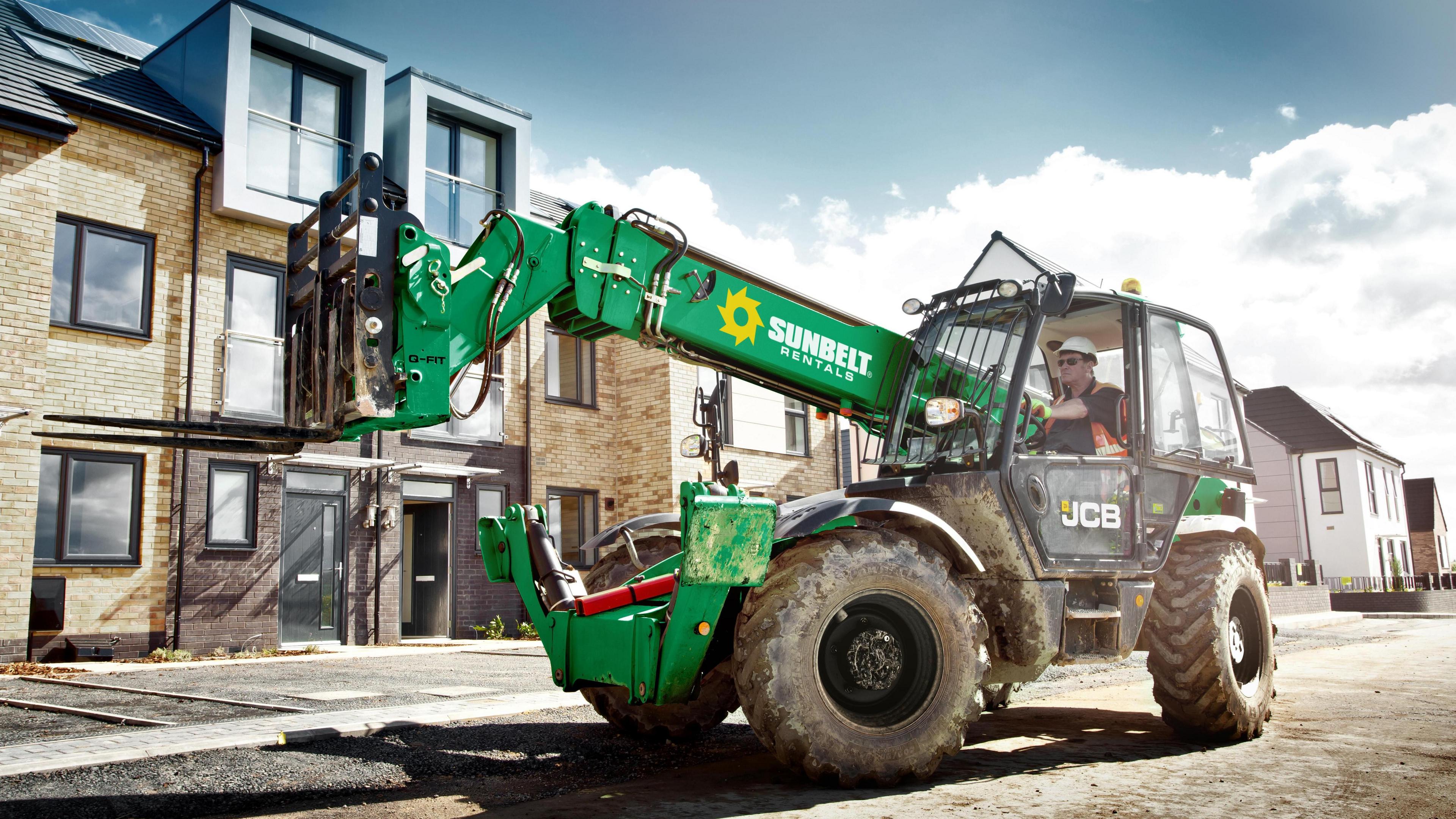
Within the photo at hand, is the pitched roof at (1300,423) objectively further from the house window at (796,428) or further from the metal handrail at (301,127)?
the metal handrail at (301,127)

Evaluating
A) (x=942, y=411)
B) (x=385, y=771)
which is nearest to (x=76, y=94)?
(x=385, y=771)

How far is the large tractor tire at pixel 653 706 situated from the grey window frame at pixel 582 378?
13.9m

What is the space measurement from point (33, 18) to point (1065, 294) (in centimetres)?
1852

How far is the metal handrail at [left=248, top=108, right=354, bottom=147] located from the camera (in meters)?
16.0

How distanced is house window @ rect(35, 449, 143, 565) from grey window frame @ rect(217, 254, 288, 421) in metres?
1.42

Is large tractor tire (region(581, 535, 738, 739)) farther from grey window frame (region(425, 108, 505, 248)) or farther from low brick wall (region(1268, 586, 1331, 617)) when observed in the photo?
low brick wall (region(1268, 586, 1331, 617))

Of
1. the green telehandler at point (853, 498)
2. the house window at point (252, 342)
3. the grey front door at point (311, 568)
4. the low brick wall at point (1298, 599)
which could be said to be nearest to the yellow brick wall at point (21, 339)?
the house window at point (252, 342)

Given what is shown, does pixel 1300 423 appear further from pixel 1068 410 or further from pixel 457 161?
pixel 1068 410

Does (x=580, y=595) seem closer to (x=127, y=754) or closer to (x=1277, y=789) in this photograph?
(x=127, y=754)

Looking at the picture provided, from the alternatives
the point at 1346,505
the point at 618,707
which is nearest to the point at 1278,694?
the point at 618,707

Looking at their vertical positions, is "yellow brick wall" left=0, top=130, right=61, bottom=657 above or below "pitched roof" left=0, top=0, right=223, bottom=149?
below

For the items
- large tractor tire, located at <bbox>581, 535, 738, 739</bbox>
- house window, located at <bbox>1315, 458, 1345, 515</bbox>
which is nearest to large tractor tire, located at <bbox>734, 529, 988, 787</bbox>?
large tractor tire, located at <bbox>581, 535, 738, 739</bbox>

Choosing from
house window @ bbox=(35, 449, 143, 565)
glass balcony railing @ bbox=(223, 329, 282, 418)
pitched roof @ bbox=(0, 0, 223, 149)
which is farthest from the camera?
glass balcony railing @ bbox=(223, 329, 282, 418)

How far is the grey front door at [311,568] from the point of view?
15.7m
